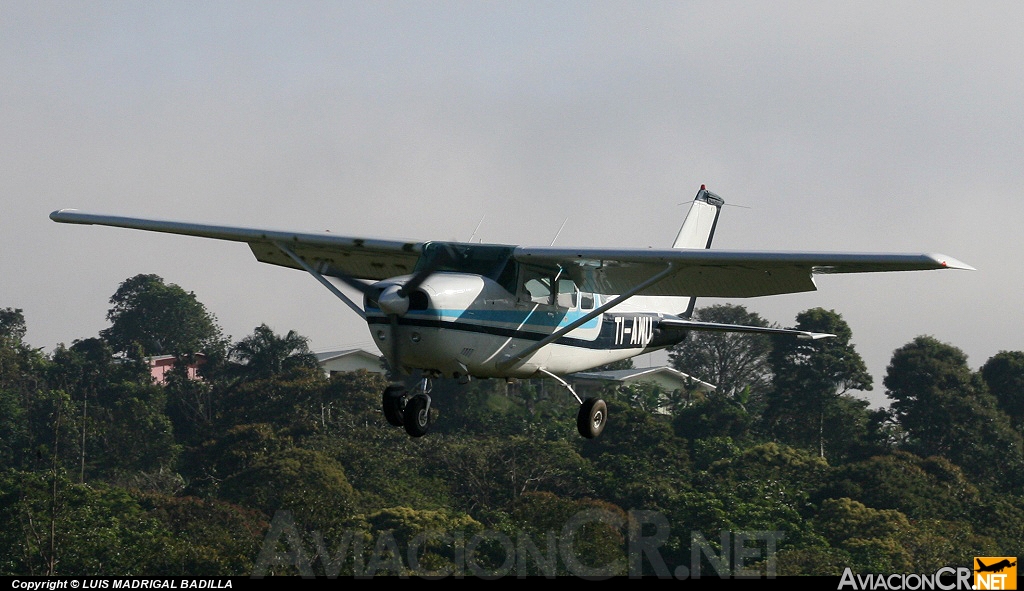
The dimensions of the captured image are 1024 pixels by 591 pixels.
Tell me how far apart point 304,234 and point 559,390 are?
174ft

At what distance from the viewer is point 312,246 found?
Result: 2064 centimetres

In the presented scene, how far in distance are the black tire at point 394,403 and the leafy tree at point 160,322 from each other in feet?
238

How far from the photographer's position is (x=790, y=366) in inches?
2625

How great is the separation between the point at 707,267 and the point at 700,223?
281 inches

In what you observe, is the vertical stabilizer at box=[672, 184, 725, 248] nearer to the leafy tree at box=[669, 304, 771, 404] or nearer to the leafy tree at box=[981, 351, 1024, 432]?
the leafy tree at box=[981, 351, 1024, 432]

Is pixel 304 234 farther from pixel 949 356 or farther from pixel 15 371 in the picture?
pixel 15 371

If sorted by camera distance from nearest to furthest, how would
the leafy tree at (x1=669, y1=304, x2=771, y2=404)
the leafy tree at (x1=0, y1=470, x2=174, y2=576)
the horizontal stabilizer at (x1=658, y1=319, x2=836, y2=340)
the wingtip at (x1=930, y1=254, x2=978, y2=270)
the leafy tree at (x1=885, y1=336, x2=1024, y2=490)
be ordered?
the wingtip at (x1=930, y1=254, x2=978, y2=270)
the horizontal stabilizer at (x1=658, y1=319, x2=836, y2=340)
the leafy tree at (x1=0, y1=470, x2=174, y2=576)
the leafy tree at (x1=885, y1=336, x2=1024, y2=490)
the leafy tree at (x1=669, y1=304, x2=771, y2=404)

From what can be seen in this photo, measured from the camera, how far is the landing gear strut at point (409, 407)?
59.8 feet

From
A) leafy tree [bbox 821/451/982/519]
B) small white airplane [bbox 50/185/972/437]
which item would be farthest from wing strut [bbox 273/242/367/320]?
leafy tree [bbox 821/451/982/519]

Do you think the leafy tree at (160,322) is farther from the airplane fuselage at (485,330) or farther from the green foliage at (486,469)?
the airplane fuselage at (485,330)

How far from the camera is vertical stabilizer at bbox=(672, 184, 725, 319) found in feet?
82.4

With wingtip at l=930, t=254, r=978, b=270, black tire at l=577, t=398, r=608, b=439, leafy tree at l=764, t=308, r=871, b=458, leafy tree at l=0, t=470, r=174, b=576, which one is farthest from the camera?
leafy tree at l=764, t=308, r=871, b=458

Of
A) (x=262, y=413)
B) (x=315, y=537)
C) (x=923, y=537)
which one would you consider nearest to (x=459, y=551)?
(x=315, y=537)

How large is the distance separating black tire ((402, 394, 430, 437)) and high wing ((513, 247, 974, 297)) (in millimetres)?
2461
